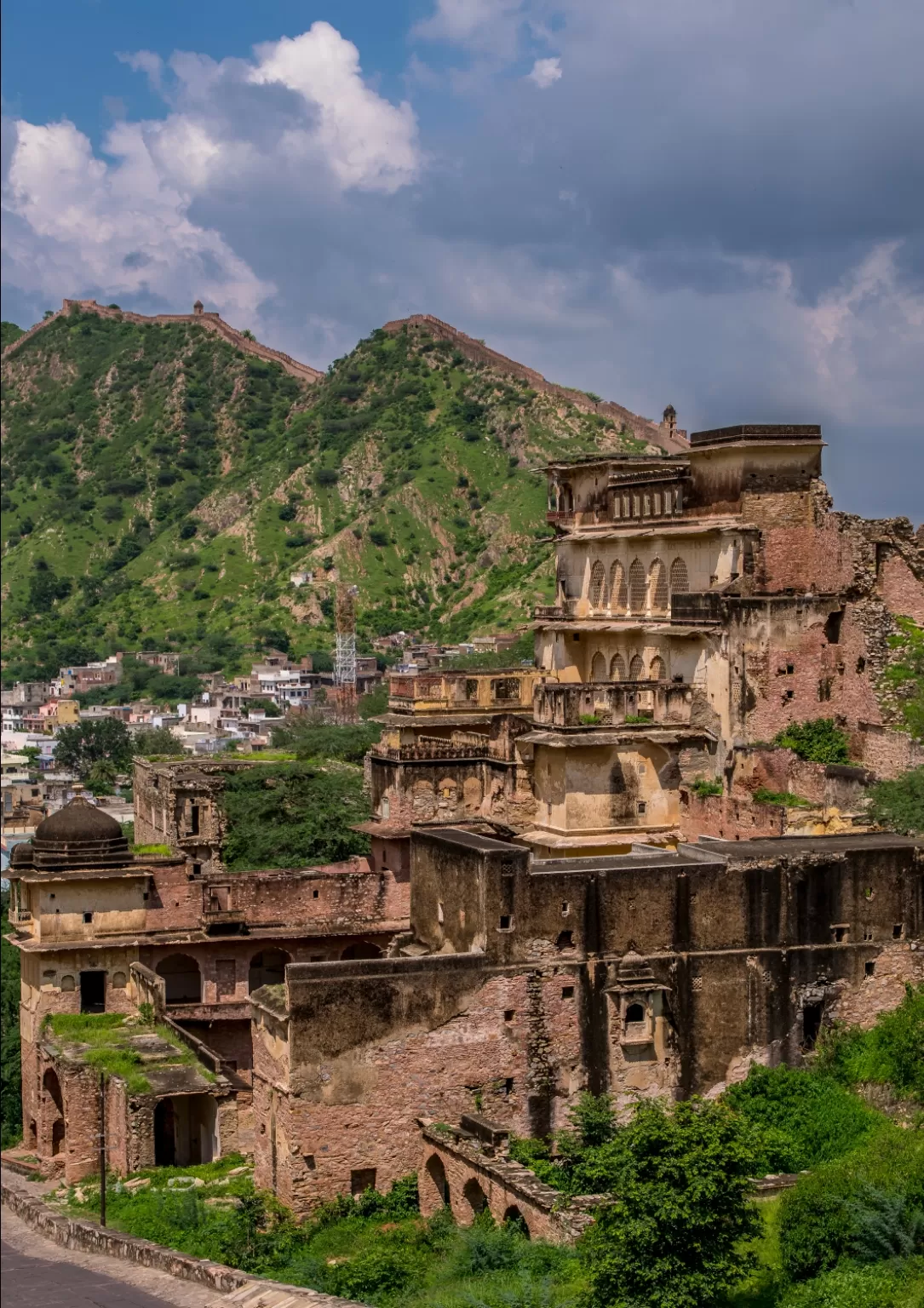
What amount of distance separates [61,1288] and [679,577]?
66.8ft

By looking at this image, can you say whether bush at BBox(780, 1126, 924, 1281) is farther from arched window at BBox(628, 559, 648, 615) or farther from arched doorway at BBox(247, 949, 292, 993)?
arched window at BBox(628, 559, 648, 615)

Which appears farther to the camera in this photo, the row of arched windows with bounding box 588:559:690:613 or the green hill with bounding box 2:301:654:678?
the green hill with bounding box 2:301:654:678

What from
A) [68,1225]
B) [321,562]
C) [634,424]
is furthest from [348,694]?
[68,1225]

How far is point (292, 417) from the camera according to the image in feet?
557

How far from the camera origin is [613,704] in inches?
1558

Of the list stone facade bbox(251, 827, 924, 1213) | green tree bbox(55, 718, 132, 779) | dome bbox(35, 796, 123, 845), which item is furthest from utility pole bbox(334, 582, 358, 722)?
stone facade bbox(251, 827, 924, 1213)

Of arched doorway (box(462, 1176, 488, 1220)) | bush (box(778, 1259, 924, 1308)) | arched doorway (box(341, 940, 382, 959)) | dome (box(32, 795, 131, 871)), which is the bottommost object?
bush (box(778, 1259, 924, 1308))

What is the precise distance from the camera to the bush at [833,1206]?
25000 millimetres

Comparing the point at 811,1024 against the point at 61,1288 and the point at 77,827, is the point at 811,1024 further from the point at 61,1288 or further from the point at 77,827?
the point at 77,827

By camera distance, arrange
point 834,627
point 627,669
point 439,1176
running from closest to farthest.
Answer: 1. point 439,1176
2. point 834,627
3. point 627,669

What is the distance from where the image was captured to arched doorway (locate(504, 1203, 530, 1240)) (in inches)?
1071

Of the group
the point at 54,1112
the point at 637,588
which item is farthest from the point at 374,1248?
the point at 637,588

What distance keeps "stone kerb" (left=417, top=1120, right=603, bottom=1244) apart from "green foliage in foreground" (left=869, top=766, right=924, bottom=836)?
31.1 feet

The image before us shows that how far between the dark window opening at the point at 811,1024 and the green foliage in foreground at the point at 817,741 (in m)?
7.84
